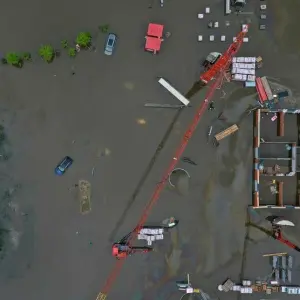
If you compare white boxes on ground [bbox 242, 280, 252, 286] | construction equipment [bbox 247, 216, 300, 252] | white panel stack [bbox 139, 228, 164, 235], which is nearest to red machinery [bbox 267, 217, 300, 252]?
construction equipment [bbox 247, 216, 300, 252]

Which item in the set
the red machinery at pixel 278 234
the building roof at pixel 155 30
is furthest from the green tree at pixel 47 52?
the red machinery at pixel 278 234

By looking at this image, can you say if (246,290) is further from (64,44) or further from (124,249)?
(64,44)

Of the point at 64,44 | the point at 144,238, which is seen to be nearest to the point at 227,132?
the point at 144,238

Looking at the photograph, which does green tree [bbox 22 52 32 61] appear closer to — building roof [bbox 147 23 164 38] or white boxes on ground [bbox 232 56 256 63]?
building roof [bbox 147 23 164 38]

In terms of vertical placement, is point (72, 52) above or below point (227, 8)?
below

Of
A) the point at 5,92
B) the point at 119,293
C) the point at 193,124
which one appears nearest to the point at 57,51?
the point at 5,92
